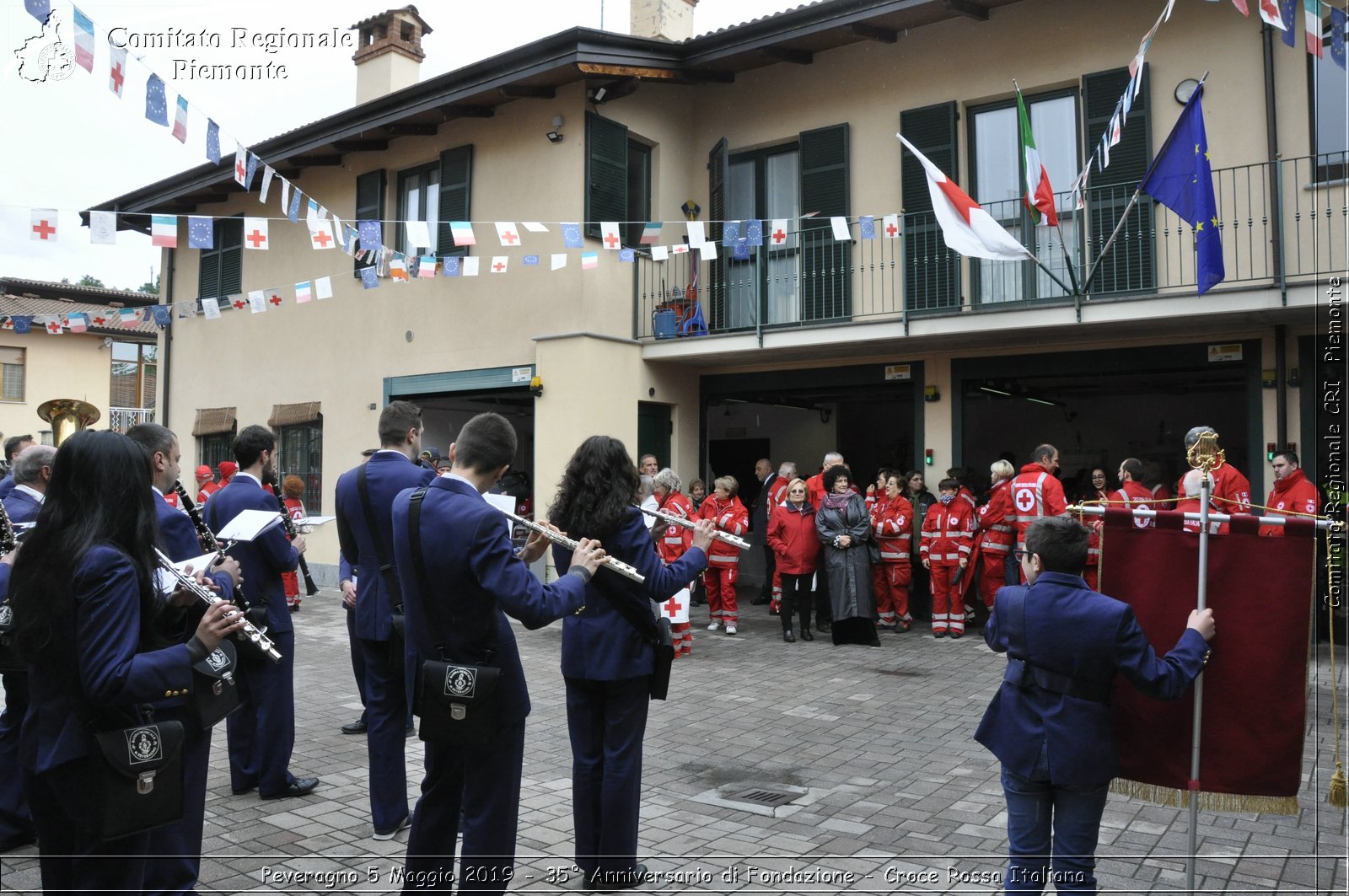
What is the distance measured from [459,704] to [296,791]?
2588mm

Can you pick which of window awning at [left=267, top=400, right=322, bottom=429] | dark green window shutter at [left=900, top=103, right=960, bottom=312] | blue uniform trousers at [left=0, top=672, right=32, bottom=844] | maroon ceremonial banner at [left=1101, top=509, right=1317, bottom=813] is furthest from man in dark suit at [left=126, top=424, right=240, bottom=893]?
window awning at [left=267, top=400, right=322, bottom=429]

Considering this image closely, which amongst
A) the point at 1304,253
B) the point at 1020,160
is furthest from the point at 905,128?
the point at 1304,253

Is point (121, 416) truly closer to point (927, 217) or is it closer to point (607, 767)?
point (927, 217)

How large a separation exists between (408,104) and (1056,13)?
9.17 meters

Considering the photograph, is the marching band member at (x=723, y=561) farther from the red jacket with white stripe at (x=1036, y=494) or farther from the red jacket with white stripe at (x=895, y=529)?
the red jacket with white stripe at (x=1036, y=494)

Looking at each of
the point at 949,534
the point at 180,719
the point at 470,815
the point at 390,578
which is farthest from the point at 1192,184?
the point at 180,719

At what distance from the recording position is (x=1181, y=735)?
349cm

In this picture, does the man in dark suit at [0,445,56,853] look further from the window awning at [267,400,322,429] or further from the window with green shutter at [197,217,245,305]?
the window with green shutter at [197,217,245,305]

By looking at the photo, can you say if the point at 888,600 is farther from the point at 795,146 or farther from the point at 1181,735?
the point at 1181,735

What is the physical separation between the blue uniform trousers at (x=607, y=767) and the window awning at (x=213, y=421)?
631 inches

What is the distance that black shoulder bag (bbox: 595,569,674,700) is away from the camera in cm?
403

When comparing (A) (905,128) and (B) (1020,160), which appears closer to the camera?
(B) (1020,160)

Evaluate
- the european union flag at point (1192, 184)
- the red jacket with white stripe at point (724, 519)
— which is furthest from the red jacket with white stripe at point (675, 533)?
the european union flag at point (1192, 184)

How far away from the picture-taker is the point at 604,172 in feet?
43.9
